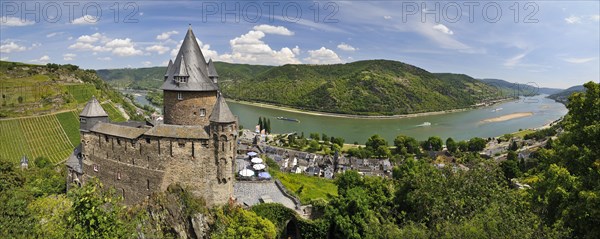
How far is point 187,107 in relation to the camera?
24500 mm

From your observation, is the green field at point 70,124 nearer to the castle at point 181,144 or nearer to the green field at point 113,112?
the green field at point 113,112

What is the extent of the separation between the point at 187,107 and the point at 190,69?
8.70 ft

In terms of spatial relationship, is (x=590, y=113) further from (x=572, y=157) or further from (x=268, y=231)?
(x=268, y=231)

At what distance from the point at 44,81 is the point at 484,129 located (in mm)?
129717

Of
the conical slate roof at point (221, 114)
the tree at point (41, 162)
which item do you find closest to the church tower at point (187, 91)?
the conical slate roof at point (221, 114)

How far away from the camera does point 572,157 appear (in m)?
16.5

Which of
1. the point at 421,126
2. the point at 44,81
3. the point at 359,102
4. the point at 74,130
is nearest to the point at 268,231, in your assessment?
the point at 74,130

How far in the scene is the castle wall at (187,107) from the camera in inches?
965

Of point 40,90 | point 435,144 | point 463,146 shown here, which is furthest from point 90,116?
point 463,146

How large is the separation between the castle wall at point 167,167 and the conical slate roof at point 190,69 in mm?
3711

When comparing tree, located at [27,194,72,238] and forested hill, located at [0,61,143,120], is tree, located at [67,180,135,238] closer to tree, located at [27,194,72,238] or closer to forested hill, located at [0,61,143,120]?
tree, located at [27,194,72,238]

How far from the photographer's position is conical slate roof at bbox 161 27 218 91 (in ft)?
80.1

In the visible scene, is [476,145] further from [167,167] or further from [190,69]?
[167,167]

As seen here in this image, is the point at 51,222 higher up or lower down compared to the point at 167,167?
lower down
